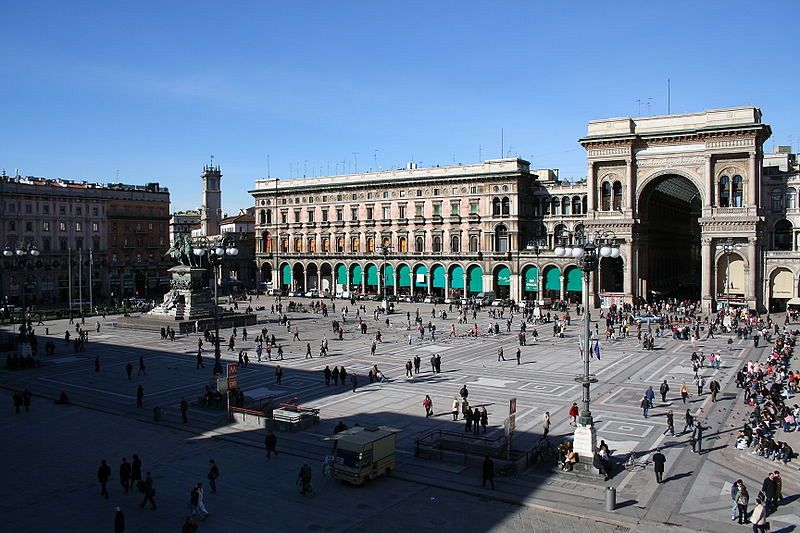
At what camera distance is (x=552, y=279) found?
90.4 metres

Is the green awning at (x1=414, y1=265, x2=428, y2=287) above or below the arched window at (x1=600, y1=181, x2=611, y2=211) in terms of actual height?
below

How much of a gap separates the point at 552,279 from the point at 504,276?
19.8 ft

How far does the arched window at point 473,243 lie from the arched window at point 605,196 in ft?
60.2

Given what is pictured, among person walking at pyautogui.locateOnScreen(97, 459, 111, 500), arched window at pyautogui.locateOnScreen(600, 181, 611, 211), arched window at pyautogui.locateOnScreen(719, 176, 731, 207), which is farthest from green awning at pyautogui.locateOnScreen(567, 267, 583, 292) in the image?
person walking at pyautogui.locateOnScreen(97, 459, 111, 500)

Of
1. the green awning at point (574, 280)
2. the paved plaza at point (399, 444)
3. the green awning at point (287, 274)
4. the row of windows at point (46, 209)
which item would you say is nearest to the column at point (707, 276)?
the green awning at point (574, 280)

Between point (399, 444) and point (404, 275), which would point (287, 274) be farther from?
point (399, 444)

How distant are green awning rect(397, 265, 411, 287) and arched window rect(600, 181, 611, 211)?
29.4 m

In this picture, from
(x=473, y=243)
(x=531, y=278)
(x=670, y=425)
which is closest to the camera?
(x=670, y=425)

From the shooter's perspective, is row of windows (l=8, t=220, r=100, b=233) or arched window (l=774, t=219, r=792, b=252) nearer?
arched window (l=774, t=219, r=792, b=252)

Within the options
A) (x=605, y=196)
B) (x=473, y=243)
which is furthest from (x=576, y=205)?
(x=473, y=243)

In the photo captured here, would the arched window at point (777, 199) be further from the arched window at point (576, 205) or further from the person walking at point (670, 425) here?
the person walking at point (670, 425)

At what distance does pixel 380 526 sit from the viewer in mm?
19359

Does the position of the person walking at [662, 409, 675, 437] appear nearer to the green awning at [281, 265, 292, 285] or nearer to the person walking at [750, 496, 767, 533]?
the person walking at [750, 496, 767, 533]

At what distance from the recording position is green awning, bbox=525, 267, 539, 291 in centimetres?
9050
